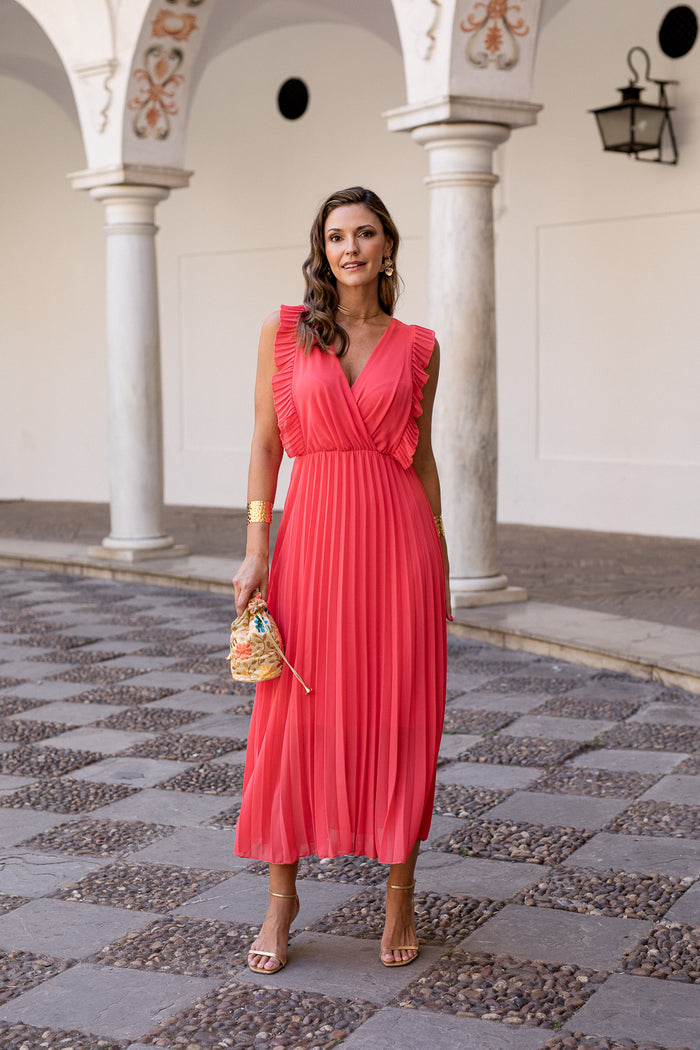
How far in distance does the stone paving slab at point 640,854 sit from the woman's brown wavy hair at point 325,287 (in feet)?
4.99

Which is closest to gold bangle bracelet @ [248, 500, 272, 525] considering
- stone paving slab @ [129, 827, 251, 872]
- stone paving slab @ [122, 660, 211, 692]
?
stone paving slab @ [129, 827, 251, 872]

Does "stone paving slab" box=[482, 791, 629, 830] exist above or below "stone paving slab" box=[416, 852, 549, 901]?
above

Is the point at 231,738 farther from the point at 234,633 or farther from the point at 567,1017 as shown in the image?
the point at 567,1017

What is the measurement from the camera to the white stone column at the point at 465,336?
6975 mm

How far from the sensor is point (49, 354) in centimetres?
1455

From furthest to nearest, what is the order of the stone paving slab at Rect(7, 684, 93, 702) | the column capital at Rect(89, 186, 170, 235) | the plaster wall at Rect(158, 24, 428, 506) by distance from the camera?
the plaster wall at Rect(158, 24, 428, 506) → the column capital at Rect(89, 186, 170, 235) → the stone paving slab at Rect(7, 684, 93, 702)

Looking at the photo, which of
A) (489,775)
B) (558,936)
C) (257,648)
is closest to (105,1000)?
(257,648)

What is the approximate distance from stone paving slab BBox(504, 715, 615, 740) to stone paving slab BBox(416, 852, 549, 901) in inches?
51.2

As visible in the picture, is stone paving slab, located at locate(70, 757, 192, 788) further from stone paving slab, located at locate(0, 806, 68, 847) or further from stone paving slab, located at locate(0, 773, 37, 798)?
stone paving slab, located at locate(0, 806, 68, 847)

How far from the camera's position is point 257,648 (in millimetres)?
2875

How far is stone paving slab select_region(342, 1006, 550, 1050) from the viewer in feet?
8.30

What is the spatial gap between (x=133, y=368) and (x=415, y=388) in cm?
646

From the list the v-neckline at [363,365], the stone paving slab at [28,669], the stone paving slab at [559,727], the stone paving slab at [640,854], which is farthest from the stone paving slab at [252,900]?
the stone paving slab at [28,669]

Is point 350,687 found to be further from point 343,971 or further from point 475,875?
point 475,875
